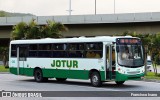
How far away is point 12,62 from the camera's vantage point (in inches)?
1169

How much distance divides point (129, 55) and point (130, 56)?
3.0 inches

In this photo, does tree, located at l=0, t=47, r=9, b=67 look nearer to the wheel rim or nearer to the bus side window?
the bus side window

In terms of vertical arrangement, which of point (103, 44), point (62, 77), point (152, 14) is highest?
point (152, 14)

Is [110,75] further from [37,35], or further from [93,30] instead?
[93,30]

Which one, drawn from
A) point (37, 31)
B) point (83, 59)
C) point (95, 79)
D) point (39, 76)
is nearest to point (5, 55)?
point (37, 31)

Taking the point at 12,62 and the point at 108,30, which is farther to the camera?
the point at 108,30

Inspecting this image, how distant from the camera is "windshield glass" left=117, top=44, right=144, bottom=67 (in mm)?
22423

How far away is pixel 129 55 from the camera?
22.7 m

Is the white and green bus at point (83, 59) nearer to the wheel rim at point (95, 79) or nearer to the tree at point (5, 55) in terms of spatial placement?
the wheel rim at point (95, 79)

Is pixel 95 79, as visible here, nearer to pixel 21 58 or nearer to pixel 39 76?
pixel 39 76

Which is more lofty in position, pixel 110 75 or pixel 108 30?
pixel 108 30

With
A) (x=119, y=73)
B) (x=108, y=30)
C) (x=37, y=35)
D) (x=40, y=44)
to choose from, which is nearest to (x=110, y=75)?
(x=119, y=73)

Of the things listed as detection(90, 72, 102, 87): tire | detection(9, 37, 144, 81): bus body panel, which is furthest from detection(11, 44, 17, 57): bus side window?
detection(90, 72, 102, 87): tire

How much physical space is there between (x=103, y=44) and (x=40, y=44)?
5.70 meters
